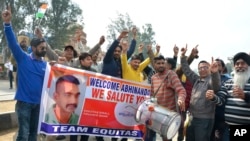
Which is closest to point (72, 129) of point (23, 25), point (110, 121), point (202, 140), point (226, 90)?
point (110, 121)

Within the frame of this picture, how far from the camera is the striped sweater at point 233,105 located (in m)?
4.61

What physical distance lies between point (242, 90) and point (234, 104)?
1.25 ft

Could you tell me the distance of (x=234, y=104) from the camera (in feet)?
15.6

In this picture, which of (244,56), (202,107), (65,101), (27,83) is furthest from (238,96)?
(27,83)

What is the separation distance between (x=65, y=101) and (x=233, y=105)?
2736mm

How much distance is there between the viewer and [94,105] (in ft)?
18.2

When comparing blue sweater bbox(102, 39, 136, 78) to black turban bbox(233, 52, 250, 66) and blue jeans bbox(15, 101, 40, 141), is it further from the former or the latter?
black turban bbox(233, 52, 250, 66)

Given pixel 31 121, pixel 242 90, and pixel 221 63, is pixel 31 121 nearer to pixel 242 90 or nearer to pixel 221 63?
pixel 242 90

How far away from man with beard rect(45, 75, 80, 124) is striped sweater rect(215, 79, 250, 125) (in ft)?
7.82

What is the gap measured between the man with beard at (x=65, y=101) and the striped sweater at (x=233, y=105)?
2.38 meters

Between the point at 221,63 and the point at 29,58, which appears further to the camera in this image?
the point at 221,63

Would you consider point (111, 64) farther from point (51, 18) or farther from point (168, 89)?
point (51, 18)

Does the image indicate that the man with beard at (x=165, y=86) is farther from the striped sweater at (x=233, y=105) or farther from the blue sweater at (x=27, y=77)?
the blue sweater at (x=27, y=77)

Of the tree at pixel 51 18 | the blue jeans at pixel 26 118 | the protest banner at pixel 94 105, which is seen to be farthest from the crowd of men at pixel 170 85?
the tree at pixel 51 18
